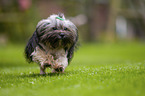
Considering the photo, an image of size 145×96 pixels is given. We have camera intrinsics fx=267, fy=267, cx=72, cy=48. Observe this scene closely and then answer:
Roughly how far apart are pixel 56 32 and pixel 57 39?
0.20m

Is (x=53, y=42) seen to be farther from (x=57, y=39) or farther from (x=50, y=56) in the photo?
(x=50, y=56)

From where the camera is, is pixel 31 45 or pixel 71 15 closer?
pixel 31 45

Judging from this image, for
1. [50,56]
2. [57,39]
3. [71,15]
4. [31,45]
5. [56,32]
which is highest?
[71,15]

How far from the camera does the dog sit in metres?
7.30

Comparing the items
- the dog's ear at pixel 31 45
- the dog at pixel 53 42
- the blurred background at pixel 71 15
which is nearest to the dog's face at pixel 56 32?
the dog at pixel 53 42

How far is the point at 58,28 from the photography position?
7289 mm

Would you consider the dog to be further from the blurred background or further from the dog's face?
the blurred background

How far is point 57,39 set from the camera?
23.9 feet

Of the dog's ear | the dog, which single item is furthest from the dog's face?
the dog's ear

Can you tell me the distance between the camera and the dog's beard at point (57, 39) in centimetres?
722

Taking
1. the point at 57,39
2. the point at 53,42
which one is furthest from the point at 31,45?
the point at 57,39

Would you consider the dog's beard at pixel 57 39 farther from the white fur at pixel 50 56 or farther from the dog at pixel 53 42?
the white fur at pixel 50 56

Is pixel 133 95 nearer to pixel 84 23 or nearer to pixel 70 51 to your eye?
pixel 70 51

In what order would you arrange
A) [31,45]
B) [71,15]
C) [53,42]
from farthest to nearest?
1. [71,15]
2. [31,45]
3. [53,42]
